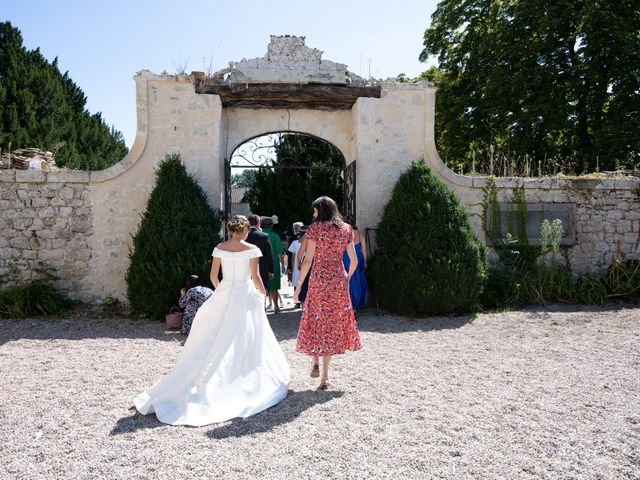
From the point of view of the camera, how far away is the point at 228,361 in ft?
12.9

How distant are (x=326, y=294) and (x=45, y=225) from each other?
18.8ft

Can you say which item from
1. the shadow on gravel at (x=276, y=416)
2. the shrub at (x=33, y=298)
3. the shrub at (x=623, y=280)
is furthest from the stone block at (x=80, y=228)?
the shrub at (x=623, y=280)

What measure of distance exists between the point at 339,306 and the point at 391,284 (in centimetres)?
344

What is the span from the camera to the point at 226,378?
387 centimetres

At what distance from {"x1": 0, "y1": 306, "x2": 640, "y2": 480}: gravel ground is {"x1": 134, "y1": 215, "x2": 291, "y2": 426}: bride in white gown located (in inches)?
5.4

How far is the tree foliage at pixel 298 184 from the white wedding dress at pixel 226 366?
1248cm

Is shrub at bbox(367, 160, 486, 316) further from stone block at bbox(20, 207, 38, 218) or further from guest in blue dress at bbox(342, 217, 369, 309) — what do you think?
stone block at bbox(20, 207, 38, 218)

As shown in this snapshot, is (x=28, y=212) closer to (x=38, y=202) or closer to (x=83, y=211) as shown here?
(x=38, y=202)

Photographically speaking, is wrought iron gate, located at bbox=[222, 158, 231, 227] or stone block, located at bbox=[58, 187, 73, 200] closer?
stone block, located at bbox=[58, 187, 73, 200]

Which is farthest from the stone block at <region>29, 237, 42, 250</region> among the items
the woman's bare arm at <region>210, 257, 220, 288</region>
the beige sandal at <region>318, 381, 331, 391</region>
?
the beige sandal at <region>318, 381, 331, 391</region>

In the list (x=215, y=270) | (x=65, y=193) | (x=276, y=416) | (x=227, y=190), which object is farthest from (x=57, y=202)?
(x=276, y=416)

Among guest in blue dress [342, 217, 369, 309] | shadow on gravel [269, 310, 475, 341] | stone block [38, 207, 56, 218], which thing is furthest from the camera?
stone block [38, 207, 56, 218]

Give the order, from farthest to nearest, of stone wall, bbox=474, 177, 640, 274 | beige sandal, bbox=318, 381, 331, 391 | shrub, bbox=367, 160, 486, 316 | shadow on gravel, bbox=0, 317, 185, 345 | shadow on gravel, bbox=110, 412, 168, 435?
stone wall, bbox=474, 177, 640, 274
shrub, bbox=367, 160, 486, 316
shadow on gravel, bbox=0, 317, 185, 345
beige sandal, bbox=318, 381, 331, 391
shadow on gravel, bbox=110, 412, 168, 435

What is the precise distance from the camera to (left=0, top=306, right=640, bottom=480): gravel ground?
288 cm
